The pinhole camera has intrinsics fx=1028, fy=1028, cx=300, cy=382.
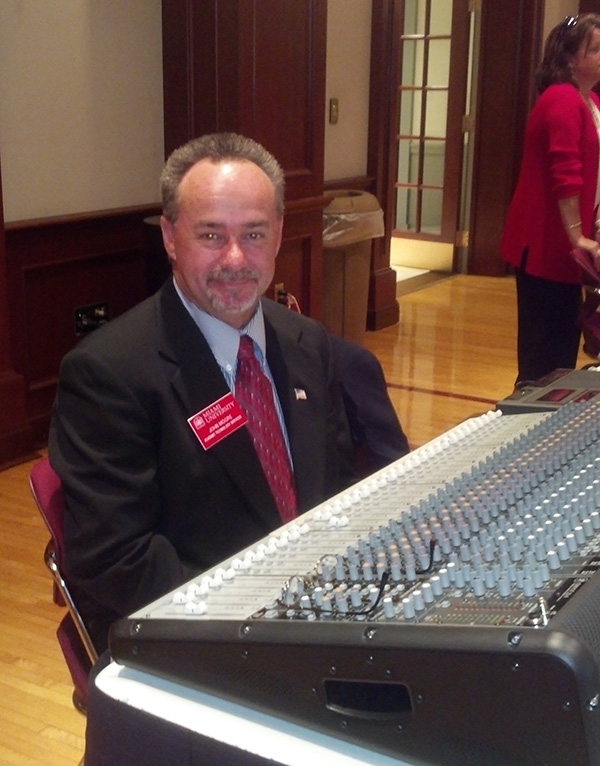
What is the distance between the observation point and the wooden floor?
2.22 meters

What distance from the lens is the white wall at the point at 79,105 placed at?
12.0ft

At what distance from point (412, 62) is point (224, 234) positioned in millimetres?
6439

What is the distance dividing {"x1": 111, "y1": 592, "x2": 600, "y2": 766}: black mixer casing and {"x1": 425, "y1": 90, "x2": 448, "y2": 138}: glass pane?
690 centimetres

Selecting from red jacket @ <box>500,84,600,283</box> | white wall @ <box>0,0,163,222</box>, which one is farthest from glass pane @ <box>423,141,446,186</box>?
red jacket @ <box>500,84,600,283</box>

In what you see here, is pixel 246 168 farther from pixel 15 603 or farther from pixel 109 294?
pixel 109 294

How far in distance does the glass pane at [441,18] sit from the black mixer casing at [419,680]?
22.8 feet

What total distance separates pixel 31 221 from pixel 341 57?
231 centimetres

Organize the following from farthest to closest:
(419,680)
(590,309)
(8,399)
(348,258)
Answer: (348,258) < (8,399) < (590,309) < (419,680)

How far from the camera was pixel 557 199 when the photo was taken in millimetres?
3301

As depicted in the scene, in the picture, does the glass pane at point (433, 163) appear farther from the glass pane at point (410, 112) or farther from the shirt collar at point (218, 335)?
the shirt collar at point (218, 335)

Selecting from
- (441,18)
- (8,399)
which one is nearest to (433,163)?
(441,18)

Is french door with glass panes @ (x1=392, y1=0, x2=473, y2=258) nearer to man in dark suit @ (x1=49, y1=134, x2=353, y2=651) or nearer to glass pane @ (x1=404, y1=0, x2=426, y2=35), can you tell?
glass pane @ (x1=404, y1=0, x2=426, y2=35)

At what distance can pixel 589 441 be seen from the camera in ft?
4.30

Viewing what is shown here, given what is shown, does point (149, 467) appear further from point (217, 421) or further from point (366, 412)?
point (366, 412)
